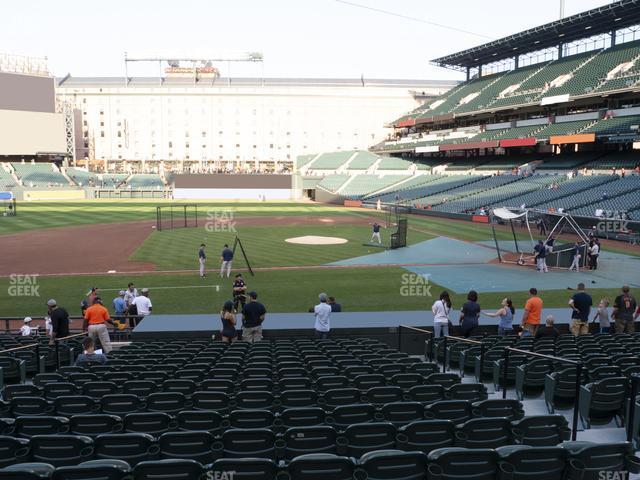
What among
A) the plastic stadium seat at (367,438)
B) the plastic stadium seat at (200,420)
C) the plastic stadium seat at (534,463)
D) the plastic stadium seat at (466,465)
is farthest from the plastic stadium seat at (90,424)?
the plastic stadium seat at (534,463)

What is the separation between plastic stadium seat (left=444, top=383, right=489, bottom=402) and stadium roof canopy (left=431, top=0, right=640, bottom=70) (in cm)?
5964

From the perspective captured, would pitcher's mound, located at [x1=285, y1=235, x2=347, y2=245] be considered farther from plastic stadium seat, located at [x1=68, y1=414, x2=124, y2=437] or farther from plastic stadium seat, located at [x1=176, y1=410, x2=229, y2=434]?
plastic stadium seat, located at [x1=68, y1=414, x2=124, y2=437]

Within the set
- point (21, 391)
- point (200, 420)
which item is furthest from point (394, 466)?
point (21, 391)

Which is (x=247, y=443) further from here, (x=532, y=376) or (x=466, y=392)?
(x=532, y=376)

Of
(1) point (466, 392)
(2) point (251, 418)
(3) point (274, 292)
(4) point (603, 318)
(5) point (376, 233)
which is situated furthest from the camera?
(5) point (376, 233)

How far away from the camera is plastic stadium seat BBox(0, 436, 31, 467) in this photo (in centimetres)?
487

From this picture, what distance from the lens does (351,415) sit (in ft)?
20.2

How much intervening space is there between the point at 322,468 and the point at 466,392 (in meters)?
3.73

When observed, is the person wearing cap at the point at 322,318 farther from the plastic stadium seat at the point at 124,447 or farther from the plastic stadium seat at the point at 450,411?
the plastic stadium seat at the point at 124,447

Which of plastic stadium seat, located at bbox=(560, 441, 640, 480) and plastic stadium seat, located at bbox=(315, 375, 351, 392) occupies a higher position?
plastic stadium seat, located at bbox=(560, 441, 640, 480)

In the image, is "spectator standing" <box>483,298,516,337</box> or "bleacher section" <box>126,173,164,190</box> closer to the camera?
"spectator standing" <box>483,298,516,337</box>

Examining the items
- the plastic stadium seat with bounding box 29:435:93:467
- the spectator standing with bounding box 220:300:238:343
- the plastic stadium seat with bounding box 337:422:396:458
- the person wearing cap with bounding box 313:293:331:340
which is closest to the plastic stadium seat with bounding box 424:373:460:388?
the plastic stadium seat with bounding box 337:422:396:458

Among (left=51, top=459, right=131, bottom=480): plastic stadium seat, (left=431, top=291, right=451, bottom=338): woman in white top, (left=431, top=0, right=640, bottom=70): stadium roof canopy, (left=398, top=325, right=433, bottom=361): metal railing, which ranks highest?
(left=431, top=0, right=640, bottom=70): stadium roof canopy

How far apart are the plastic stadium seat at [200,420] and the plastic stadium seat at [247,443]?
767 millimetres
